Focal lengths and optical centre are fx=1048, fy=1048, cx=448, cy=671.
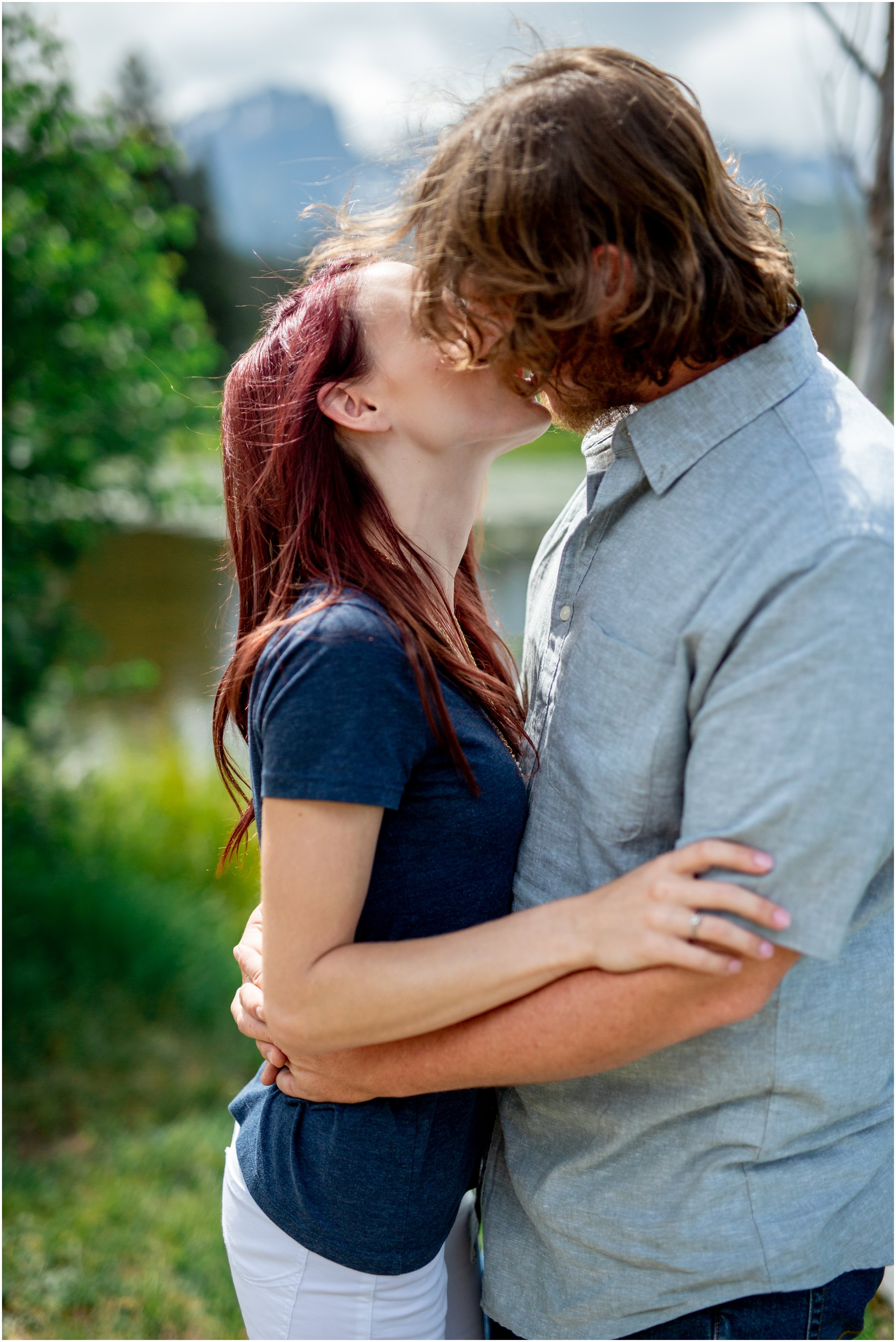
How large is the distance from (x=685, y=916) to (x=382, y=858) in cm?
44

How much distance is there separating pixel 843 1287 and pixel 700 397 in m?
1.20

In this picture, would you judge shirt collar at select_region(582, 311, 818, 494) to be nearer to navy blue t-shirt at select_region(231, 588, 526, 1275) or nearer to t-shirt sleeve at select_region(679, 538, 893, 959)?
t-shirt sleeve at select_region(679, 538, 893, 959)

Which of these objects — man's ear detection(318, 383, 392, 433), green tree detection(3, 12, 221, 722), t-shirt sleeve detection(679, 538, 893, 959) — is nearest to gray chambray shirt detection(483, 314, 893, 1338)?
t-shirt sleeve detection(679, 538, 893, 959)

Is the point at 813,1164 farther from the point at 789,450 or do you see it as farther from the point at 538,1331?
the point at 789,450

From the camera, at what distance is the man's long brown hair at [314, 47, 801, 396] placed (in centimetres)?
118

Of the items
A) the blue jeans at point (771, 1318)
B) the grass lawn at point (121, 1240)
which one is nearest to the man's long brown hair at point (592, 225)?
the blue jeans at point (771, 1318)

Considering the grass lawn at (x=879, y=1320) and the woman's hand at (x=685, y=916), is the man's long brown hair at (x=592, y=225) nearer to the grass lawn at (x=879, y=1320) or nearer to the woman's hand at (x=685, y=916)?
the woman's hand at (x=685, y=916)

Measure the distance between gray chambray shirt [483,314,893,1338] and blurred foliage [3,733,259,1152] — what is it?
302cm

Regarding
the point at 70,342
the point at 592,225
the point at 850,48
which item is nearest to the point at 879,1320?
the point at 592,225

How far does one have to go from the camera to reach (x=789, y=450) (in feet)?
4.05

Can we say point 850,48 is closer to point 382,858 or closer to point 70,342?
point 382,858

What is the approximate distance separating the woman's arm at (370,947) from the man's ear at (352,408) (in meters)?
0.58

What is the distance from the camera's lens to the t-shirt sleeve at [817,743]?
1.09 m

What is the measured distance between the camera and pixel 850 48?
2496 millimetres
